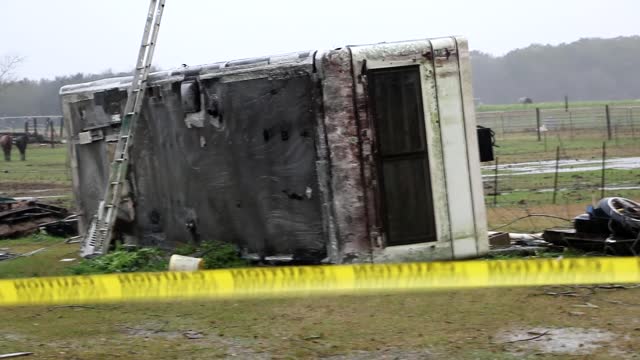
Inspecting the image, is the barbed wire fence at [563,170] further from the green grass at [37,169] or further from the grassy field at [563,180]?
the green grass at [37,169]

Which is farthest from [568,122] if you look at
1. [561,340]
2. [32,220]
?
[561,340]

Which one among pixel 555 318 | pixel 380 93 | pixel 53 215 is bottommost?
pixel 555 318

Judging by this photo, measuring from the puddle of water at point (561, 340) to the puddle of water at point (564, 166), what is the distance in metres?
16.8

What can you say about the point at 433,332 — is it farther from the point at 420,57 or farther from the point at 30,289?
the point at 30,289

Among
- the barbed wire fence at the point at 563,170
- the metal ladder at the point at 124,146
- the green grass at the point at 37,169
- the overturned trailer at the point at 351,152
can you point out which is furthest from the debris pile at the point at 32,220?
the green grass at the point at 37,169

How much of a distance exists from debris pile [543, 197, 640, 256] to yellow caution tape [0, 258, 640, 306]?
4.86ft

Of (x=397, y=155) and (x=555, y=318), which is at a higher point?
(x=397, y=155)

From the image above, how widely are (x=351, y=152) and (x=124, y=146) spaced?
11.6ft

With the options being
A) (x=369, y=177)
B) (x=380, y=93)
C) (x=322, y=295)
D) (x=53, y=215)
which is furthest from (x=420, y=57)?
(x=53, y=215)

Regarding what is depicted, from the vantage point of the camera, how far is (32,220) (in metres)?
15.6

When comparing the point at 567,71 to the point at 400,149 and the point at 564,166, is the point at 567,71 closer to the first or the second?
the point at 564,166

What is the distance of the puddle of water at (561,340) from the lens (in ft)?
20.9

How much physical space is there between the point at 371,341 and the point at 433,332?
1.66 feet

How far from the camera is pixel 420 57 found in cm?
923
